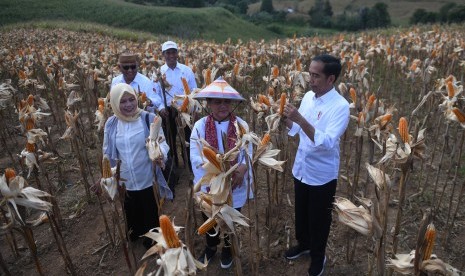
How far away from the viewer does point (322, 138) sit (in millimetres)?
2543

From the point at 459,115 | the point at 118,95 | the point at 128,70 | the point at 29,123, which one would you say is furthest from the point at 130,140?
the point at 459,115

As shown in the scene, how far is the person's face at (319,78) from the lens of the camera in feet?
8.82

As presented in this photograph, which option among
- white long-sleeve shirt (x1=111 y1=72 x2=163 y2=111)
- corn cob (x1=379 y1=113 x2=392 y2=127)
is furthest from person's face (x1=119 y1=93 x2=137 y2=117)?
corn cob (x1=379 y1=113 x2=392 y2=127)

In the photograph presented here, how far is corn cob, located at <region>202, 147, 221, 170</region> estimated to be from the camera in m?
1.66

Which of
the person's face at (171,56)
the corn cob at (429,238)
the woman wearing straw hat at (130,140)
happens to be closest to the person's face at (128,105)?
the woman wearing straw hat at (130,140)

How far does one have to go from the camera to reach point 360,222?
1.72 m

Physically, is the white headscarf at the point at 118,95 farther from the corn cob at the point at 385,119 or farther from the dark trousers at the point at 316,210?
the corn cob at the point at 385,119

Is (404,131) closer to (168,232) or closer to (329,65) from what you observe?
(329,65)

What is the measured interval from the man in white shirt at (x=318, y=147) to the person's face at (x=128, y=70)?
2566 millimetres

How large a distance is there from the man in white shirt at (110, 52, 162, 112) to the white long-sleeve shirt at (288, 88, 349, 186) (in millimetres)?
2334

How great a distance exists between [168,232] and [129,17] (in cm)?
4269

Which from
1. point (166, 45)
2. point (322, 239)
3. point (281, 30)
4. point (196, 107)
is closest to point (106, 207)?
point (196, 107)

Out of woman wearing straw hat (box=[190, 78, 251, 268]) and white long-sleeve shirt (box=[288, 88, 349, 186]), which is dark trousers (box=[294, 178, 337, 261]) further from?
woman wearing straw hat (box=[190, 78, 251, 268])

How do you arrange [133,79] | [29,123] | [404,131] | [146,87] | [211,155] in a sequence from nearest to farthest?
1. [211,155]
2. [404,131]
3. [29,123]
4. [133,79]
5. [146,87]
